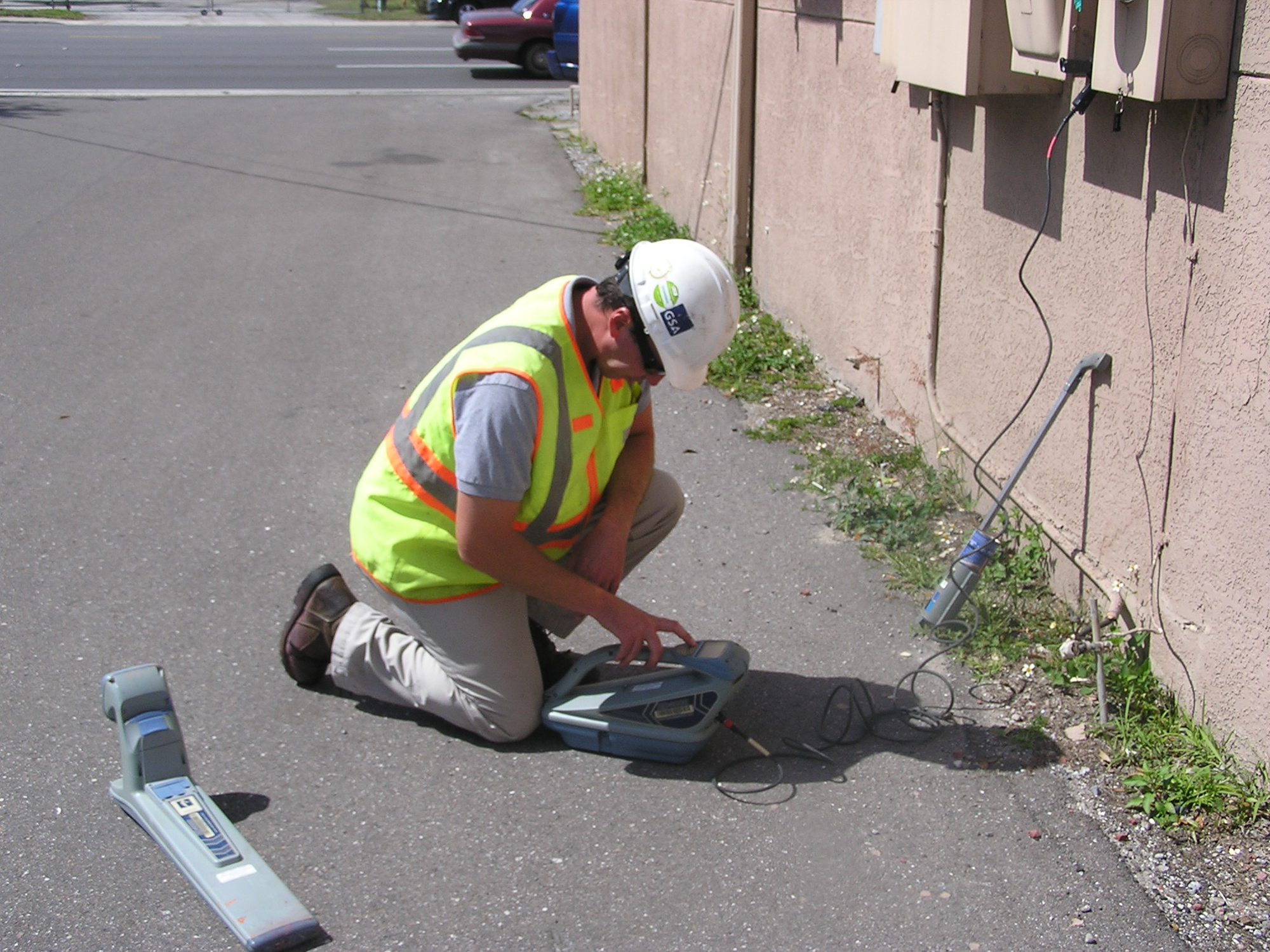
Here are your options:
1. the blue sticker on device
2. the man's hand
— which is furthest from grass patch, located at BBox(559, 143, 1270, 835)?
the blue sticker on device

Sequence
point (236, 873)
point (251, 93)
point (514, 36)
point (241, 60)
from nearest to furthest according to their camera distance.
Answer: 1. point (236, 873)
2. point (251, 93)
3. point (514, 36)
4. point (241, 60)

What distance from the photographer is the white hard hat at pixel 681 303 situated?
3131 mm

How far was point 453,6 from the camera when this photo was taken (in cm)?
2759

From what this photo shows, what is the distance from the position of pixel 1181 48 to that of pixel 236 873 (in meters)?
2.97

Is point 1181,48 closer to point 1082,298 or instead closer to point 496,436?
point 1082,298

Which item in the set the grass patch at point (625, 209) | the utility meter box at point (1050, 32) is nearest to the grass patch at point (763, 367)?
the grass patch at point (625, 209)

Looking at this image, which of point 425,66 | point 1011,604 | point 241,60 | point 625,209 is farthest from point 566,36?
point 1011,604

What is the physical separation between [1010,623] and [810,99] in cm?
328

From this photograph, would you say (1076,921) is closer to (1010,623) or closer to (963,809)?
(963,809)

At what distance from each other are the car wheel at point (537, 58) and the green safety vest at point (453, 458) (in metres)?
17.2

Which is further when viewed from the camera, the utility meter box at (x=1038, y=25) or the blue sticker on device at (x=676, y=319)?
the utility meter box at (x=1038, y=25)

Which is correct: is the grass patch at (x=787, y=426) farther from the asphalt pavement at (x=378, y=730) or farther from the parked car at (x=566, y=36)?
the parked car at (x=566, y=36)

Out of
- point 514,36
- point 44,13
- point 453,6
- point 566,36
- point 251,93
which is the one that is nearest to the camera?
point 251,93

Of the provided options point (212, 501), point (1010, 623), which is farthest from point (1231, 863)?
point (212, 501)
